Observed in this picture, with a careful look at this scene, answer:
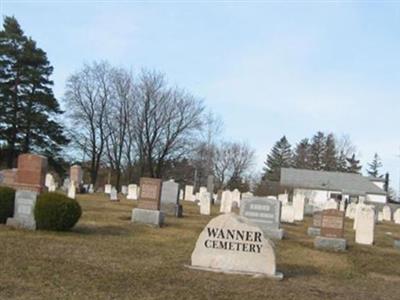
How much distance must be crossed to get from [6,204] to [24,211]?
25.3 inches

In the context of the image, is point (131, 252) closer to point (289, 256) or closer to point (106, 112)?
point (289, 256)

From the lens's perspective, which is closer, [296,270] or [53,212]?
[296,270]

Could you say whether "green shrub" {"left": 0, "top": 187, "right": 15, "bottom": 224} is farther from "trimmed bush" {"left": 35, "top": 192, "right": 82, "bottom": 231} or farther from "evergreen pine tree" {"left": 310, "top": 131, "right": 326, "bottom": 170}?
"evergreen pine tree" {"left": 310, "top": 131, "right": 326, "bottom": 170}

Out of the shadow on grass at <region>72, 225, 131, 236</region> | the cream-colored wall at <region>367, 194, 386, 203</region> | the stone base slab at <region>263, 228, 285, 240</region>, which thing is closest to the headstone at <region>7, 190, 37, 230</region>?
the shadow on grass at <region>72, 225, 131, 236</region>

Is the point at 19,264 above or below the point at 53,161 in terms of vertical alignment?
below

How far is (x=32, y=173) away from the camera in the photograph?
20.3 metres

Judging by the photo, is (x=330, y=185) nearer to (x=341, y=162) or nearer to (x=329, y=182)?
(x=329, y=182)

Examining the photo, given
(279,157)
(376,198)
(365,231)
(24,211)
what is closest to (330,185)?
(376,198)

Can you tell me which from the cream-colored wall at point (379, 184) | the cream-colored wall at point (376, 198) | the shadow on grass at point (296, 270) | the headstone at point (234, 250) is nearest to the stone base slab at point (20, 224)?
the headstone at point (234, 250)

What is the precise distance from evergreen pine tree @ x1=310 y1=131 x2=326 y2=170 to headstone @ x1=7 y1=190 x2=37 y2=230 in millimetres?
91293

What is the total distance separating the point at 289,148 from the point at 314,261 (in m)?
102

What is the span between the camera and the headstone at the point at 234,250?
10.7 m

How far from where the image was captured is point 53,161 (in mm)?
58375

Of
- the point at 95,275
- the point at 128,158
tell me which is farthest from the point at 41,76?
the point at 95,275
